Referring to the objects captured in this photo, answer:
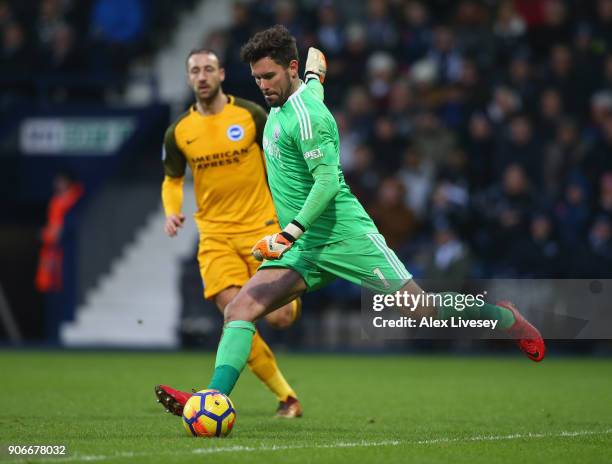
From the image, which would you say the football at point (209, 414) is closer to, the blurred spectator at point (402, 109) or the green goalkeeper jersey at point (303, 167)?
the green goalkeeper jersey at point (303, 167)

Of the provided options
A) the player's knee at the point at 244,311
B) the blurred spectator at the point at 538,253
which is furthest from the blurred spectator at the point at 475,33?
the player's knee at the point at 244,311

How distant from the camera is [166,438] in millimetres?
7660

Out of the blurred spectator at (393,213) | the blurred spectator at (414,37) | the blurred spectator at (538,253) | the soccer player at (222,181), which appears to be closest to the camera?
the soccer player at (222,181)

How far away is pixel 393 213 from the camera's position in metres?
17.7

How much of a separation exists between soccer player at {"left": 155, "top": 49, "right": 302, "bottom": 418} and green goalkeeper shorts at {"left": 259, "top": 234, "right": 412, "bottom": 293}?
1524 mm

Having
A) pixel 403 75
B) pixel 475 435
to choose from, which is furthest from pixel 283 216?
pixel 403 75

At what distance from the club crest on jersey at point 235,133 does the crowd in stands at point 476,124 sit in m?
7.77

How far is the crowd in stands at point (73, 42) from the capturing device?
2086 cm

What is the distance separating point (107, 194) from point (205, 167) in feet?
35.8

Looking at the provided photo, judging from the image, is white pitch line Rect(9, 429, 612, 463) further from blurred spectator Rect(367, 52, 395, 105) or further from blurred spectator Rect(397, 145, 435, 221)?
blurred spectator Rect(367, 52, 395, 105)

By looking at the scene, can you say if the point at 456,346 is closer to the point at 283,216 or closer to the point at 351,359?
the point at 351,359

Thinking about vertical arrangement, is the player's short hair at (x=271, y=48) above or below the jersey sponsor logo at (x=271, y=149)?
above

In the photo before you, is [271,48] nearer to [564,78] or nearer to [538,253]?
[538,253]

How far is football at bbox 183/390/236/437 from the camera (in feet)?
24.8
